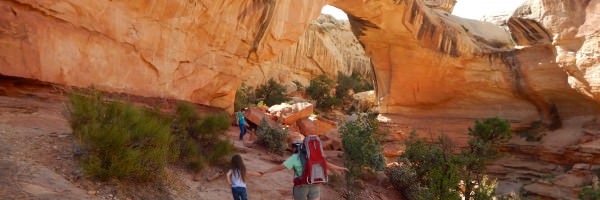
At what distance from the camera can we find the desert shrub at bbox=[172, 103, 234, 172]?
745cm

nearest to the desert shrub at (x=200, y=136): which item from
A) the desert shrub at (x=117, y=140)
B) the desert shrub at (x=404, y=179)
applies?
the desert shrub at (x=117, y=140)

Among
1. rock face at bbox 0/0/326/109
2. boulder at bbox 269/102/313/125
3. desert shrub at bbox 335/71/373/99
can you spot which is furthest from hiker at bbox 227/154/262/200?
desert shrub at bbox 335/71/373/99

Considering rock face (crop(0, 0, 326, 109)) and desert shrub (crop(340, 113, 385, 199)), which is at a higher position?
rock face (crop(0, 0, 326, 109))

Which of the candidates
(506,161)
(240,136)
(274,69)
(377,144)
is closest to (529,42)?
(506,161)

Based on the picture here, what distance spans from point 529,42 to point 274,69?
1996cm

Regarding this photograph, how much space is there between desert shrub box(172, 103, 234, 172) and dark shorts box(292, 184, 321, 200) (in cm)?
287

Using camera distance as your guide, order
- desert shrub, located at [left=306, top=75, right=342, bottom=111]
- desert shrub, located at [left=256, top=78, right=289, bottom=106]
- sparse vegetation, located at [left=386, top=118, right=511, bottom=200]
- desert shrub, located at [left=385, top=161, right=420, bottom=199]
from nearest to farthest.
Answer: sparse vegetation, located at [left=386, top=118, right=511, bottom=200], desert shrub, located at [left=385, top=161, right=420, bottom=199], desert shrub, located at [left=256, top=78, right=289, bottom=106], desert shrub, located at [left=306, top=75, right=342, bottom=111]

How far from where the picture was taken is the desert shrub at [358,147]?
9.33 metres

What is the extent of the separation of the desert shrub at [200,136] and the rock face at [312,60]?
20.8 meters

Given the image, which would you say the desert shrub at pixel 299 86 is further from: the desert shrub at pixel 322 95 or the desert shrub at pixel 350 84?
the desert shrub at pixel 350 84

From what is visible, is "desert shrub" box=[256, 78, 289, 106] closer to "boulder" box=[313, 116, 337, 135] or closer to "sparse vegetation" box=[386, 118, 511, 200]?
"boulder" box=[313, 116, 337, 135]

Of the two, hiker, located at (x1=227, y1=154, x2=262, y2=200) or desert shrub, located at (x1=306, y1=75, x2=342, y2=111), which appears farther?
desert shrub, located at (x1=306, y1=75, x2=342, y2=111)

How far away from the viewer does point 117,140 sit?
195 inches

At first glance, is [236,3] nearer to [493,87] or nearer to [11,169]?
[11,169]
